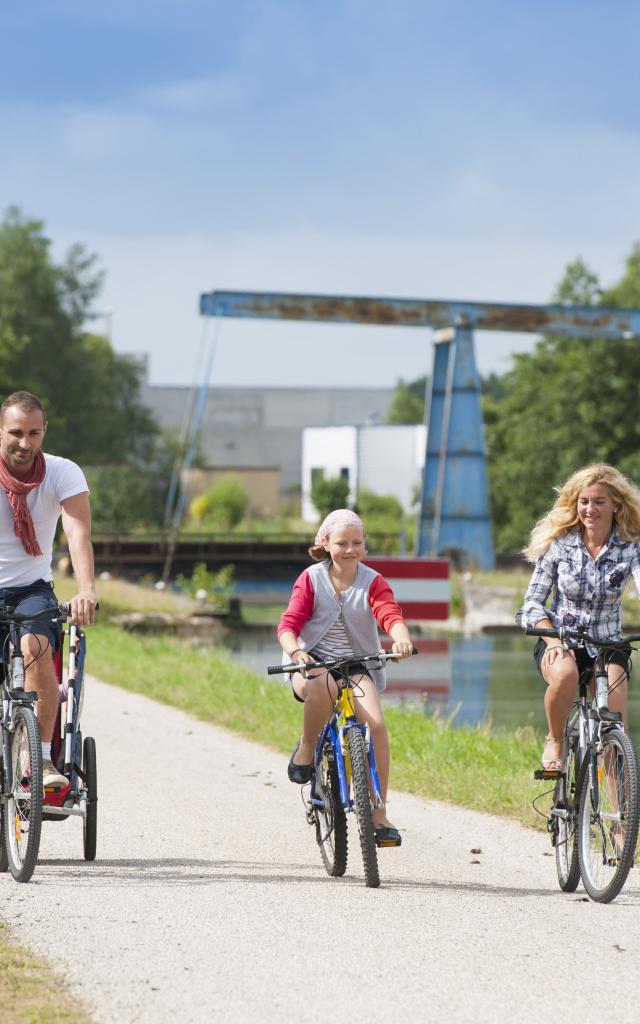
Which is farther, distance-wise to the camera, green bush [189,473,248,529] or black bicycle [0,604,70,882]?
green bush [189,473,248,529]

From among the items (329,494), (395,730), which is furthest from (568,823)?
(329,494)

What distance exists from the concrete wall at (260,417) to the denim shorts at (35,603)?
108 metres

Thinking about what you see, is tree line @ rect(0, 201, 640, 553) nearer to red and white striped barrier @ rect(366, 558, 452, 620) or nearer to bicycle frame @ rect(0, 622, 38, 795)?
red and white striped barrier @ rect(366, 558, 452, 620)

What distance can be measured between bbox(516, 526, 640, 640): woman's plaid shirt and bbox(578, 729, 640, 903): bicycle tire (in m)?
0.55

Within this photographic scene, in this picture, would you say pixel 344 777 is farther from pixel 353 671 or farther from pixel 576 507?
pixel 576 507

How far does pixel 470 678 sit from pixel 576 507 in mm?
20032

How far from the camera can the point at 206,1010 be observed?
4.32 metres

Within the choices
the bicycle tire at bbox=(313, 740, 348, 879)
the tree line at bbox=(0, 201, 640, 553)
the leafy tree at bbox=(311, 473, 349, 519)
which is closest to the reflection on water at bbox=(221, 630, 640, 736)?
the bicycle tire at bbox=(313, 740, 348, 879)

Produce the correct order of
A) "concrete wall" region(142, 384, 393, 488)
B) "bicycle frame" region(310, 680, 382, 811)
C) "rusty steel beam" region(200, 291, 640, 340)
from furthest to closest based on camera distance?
"concrete wall" region(142, 384, 393, 488)
"rusty steel beam" region(200, 291, 640, 340)
"bicycle frame" region(310, 680, 382, 811)

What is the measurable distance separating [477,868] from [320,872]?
2.24 ft

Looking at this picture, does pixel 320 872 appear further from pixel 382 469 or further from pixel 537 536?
pixel 382 469

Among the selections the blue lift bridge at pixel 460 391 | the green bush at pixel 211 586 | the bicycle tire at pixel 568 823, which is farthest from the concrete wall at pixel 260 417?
the bicycle tire at pixel 568 823

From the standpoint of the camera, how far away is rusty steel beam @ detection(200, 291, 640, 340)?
3703cm

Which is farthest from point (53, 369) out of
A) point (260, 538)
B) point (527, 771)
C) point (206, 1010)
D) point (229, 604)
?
point (206, 1010)
